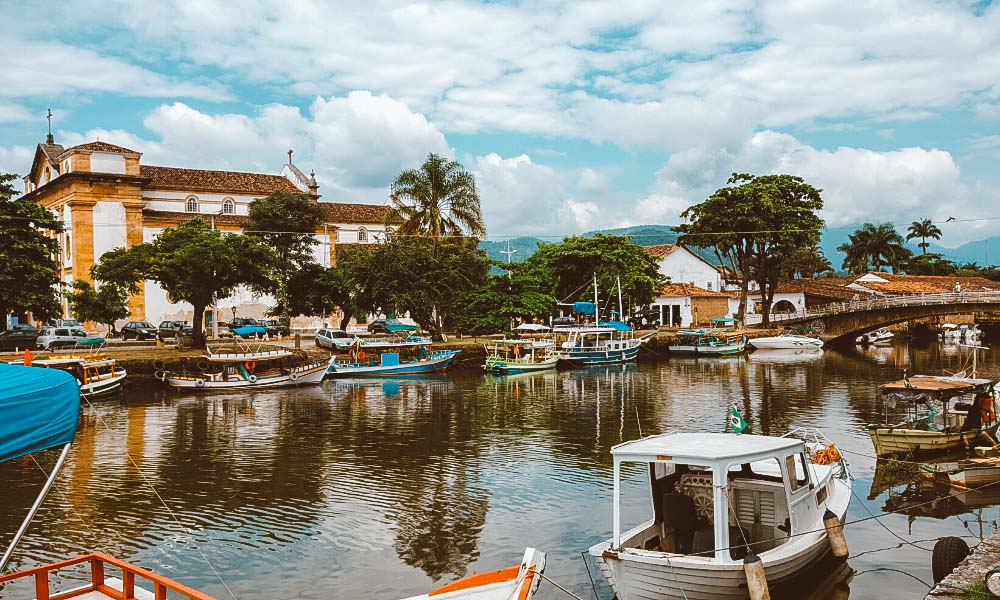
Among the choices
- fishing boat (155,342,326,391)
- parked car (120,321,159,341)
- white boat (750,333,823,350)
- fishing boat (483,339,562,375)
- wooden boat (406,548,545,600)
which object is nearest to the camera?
wooden boat (406,548,545,600)

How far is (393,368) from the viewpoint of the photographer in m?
42.5

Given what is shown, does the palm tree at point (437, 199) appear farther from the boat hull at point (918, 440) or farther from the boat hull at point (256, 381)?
the boat hull at point (918, 440)

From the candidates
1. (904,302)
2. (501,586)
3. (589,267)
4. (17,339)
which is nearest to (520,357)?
(589,267)

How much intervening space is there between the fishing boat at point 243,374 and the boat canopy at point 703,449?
28223 mm

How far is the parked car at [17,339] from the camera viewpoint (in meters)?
42.2

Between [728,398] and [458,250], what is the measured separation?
78.7ft

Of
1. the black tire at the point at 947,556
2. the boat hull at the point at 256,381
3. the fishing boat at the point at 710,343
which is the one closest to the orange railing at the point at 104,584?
the black tire at the point at 947,556

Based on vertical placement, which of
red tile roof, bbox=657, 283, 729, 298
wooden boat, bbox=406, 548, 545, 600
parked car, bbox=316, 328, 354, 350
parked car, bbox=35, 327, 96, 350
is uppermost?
red tile roof, bbox=657, 283, 729, 298

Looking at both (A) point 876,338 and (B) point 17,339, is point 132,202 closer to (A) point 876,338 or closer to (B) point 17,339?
(B) point 17,339

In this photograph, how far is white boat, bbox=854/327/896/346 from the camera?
6929 centimetres

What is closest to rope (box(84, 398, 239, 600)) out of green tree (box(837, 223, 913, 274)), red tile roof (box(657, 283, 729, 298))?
red tile roof (box(657, 283, 729, 298))

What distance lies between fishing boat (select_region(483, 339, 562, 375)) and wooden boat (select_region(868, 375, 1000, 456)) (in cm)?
2591

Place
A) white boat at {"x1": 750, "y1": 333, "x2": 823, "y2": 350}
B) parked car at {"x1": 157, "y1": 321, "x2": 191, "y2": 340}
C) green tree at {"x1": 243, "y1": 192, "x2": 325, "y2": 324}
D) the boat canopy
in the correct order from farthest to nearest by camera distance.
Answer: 1. white boat at {"x1": 750, "y1": 333, "x2": 823, "y2": 350}
2. green tree at {"x1": 243, "y1": 192, "x2": 325, "y2": 324}
3. parked car at {"x1": 157, "y1": 321, "x2": 191, "y2": 340}
4. the boat canopy

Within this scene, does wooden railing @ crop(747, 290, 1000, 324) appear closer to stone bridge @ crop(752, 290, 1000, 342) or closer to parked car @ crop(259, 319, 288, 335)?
stone bridge @ crop(752, 290, 1000, 342)
